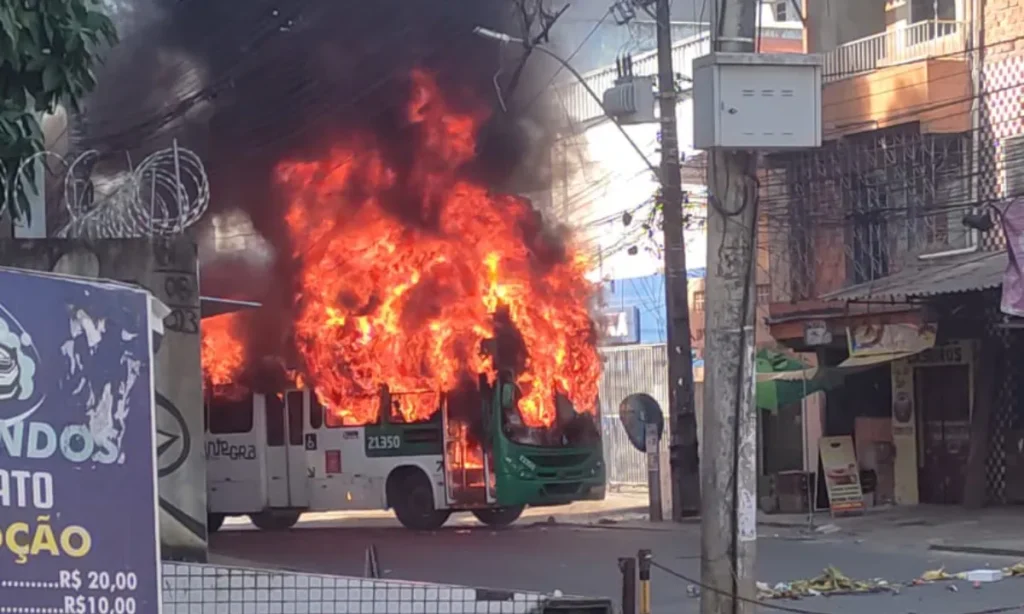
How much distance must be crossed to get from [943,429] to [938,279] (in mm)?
3242

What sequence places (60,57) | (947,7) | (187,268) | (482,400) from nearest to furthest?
(60,57)
(187,268)
(482,400)
(947,7)

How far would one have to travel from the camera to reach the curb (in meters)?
17.1

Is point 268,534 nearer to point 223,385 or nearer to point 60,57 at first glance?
point 223,385

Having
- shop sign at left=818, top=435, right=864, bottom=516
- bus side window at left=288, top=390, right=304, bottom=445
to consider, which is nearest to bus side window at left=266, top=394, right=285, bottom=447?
bus side window at left=288, top=390, right=304, bottom=445

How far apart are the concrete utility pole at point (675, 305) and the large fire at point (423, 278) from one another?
1.38m

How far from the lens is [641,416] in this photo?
24.1 meters

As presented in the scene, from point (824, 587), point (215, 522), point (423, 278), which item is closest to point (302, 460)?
point (215, 522)

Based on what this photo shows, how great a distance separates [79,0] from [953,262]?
1742cm

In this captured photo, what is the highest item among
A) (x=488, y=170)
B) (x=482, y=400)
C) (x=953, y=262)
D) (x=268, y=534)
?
(x=488, y=170)

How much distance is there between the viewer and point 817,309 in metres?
24.8

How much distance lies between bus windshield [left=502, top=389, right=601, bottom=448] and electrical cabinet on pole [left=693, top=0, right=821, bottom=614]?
12.2m

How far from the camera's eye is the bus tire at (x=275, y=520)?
77.6 ft

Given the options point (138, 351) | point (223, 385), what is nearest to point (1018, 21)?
point (223, 385)

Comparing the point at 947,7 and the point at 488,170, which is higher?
the point at 947,7
